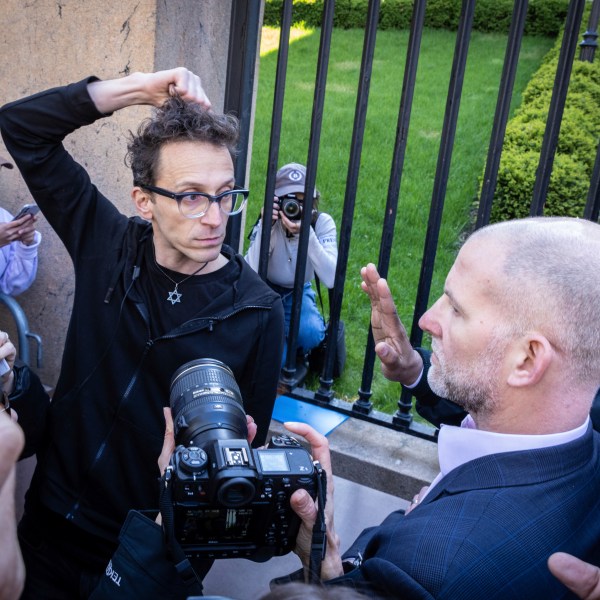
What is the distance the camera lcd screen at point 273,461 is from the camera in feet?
5.28

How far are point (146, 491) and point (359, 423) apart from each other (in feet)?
3.83

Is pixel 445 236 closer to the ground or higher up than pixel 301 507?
closer to the ground

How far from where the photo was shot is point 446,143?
262cm

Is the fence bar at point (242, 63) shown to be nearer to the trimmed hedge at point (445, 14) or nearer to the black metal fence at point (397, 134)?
the black metal fence at point (397, 134)

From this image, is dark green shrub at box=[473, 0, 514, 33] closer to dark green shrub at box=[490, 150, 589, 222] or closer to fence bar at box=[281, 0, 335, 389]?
dark green shrub at box=[490, 150, 589, 222]

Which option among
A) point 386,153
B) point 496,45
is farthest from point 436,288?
point 496,45

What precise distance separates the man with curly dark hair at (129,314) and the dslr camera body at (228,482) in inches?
18.9

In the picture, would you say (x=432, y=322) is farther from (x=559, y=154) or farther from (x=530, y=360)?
(x=559, y=154)

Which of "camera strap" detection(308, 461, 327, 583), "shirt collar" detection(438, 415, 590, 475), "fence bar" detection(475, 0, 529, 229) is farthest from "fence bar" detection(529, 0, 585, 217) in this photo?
"camera strap" detection(308, 461, 327, 583)

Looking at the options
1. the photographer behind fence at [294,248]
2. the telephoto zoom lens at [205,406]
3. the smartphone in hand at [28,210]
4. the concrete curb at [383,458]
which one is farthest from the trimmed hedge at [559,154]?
the telephoto zoom lens at [205,406]

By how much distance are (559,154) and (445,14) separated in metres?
6.39

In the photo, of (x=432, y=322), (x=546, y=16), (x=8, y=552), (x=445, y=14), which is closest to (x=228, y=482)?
(x=8, y=552)

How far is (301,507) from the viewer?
5.23 feet

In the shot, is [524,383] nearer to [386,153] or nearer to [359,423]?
[359,423]
